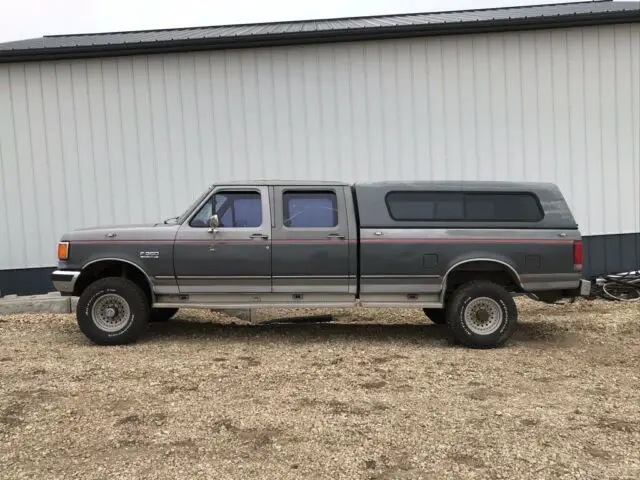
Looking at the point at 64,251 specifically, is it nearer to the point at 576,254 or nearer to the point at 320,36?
the point at 576,254

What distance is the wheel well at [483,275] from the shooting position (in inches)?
252

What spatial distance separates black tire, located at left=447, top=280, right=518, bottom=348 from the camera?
6.31 metres

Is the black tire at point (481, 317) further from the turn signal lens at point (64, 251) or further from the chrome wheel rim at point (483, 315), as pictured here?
the turn signal lens at point (64, 251)

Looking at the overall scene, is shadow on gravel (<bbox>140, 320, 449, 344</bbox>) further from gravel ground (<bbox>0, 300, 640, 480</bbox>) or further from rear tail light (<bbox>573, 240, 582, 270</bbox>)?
rear tail light (<bbox>573, 240, 582, 270</bbox>)

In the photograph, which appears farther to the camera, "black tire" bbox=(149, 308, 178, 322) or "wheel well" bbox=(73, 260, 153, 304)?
"black tire" bbox=(149, 308, 178, 322)

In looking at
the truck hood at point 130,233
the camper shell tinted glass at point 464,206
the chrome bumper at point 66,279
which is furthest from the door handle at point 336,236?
the chrome bumper at point 66,279

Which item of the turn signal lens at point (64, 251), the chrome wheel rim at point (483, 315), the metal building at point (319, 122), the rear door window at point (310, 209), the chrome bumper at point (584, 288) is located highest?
the metal building at point (319, 122)

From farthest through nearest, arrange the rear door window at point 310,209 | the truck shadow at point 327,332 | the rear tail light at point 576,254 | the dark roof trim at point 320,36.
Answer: the dark roof trim at point 320,36
the truck shadow at point 327,332
the rear door window at point 310,209
the rear tail light at point 576,254

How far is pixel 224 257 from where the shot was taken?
6.42 m

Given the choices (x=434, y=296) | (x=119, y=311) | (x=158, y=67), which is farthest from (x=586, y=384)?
(x=158, y=67)

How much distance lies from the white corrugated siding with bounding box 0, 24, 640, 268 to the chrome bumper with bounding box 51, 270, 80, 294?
4.05 m

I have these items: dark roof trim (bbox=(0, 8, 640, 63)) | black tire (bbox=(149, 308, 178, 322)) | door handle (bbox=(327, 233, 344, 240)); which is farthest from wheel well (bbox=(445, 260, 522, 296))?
dark roof trim (bbox=(0, 8, 640, 63))

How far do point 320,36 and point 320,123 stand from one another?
1.59 meters

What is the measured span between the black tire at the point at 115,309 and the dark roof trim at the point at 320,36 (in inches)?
217
